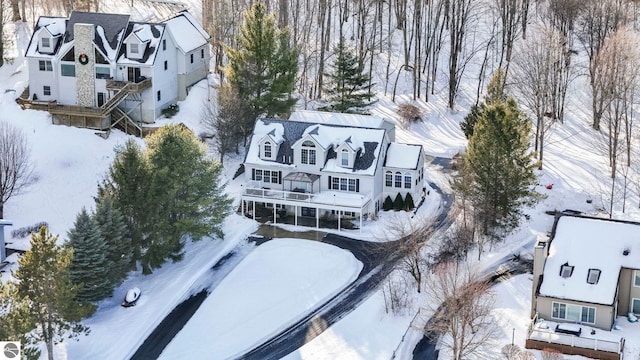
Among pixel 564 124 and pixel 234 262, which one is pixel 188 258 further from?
pixel 564 124

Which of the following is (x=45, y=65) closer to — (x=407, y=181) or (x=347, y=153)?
(x=347, y=153)

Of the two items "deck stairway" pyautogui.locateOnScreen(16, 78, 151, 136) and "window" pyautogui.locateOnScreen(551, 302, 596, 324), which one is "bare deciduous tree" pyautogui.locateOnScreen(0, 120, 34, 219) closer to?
"deck stairway" pyautogui.locateOnScreen(16, 78, 151, 136)

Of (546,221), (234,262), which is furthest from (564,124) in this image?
(234,262)

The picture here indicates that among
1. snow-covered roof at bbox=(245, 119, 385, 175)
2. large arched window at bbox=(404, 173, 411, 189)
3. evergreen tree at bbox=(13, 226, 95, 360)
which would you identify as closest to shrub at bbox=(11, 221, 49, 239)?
snow-covered roof at bbox=(245, 119, 385, 175)

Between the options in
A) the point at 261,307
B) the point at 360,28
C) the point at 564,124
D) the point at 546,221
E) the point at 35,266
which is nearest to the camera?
the point at 35,266

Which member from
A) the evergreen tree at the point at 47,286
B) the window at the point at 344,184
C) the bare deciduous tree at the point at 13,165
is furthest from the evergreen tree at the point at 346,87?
the evergreen tree at the point at 47,286

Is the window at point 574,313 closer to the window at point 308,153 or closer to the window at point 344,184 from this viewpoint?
the window at point 344,184

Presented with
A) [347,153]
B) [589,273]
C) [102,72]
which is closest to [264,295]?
[347,153]
